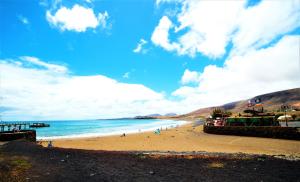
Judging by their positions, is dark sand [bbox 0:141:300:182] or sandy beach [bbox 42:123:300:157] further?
sandy beach [bbox 42:123:300:157]

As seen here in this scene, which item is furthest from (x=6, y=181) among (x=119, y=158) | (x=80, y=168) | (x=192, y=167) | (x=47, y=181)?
(x=192, y=167)

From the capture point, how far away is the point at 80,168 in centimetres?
1306

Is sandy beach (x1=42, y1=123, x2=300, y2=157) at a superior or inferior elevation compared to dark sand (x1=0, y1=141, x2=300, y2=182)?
inferior

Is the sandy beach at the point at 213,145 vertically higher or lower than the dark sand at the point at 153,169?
lower

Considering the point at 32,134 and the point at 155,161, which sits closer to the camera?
the point at 155,161

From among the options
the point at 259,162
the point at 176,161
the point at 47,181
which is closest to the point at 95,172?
the point at 47,181

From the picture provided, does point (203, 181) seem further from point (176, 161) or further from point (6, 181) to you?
point (6, 181)

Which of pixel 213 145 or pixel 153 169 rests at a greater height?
pixel 153 169

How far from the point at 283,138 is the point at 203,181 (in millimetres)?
24738

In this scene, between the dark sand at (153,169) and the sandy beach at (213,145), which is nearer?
the dark sand at (153,169)

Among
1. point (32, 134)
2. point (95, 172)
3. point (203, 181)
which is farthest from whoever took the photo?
point (32, 134)

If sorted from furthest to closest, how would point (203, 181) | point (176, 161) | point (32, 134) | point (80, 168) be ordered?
point (32, 134) < point (176, 161) < point (80, 168) < point (203, 181)

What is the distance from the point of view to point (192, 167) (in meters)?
12.8

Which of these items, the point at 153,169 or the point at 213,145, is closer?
the point at 153,169
